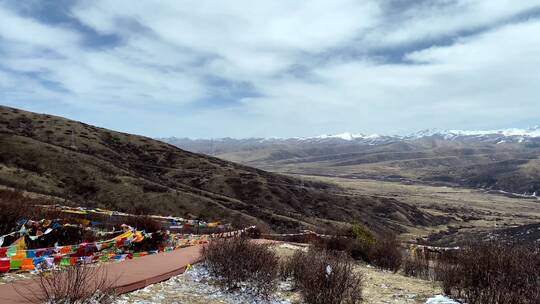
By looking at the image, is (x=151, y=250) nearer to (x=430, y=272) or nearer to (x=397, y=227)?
(x=430, y=272)

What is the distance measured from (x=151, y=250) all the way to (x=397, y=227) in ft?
256

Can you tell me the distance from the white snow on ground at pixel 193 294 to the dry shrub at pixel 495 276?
416cm

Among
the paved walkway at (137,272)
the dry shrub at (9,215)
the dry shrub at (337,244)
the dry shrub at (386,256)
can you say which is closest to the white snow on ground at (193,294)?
the paved walkway at (137,272)

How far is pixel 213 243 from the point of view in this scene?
40.0ft

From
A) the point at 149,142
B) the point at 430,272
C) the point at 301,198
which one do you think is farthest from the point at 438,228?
the point at 430,272

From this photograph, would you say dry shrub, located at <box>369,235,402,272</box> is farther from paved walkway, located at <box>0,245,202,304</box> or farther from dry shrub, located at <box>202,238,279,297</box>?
dry shrub, located at <box>202,238,279,297</box>

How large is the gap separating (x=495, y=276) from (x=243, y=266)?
226 inches

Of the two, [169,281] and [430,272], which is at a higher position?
[169,281]

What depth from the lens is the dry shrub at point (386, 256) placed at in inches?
712

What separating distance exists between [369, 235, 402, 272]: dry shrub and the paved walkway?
7.58 metres

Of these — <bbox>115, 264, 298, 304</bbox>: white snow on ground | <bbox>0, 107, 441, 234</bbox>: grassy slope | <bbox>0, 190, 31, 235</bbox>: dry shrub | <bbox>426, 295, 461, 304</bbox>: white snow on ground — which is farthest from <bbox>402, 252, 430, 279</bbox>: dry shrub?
<bbox>0, 107, 441, 234</bbox>: grassy slope

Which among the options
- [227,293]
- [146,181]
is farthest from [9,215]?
[146,181]

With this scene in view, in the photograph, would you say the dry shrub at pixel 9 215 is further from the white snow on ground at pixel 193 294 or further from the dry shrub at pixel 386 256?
the dry shrub at pixel 386 256

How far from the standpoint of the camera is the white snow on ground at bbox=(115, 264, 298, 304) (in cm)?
906
